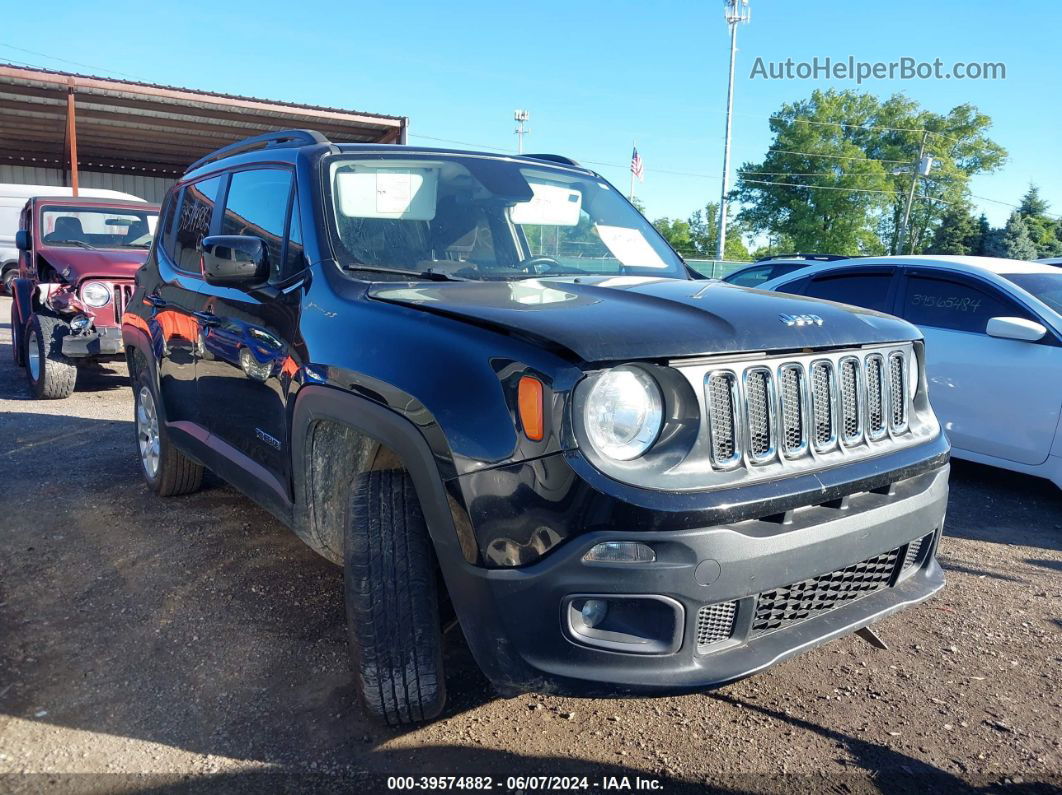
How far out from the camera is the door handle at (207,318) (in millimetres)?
3475

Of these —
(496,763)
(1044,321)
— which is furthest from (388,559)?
(1044,321)

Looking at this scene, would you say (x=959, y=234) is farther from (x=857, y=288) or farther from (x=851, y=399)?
(x=851, y=399)

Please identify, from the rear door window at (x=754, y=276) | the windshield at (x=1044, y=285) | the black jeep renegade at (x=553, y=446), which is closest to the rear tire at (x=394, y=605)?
the black jeep renegade at (x=553, y=446)

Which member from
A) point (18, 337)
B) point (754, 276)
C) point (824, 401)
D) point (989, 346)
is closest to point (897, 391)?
point (824, 401)

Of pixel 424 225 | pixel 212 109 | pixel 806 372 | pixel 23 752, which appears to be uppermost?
pixel 212 109

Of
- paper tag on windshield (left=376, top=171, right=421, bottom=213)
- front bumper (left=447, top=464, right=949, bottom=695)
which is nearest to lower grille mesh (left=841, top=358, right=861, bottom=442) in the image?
front bumper (left=447, top=464, right=949, bottom=695)

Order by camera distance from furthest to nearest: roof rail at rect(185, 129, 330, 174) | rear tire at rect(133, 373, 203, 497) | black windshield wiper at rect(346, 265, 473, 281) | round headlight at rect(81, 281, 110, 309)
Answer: round headlight at rect(81, 281, 110, 309)
rear tire at rect(133, 373, 203, 497)
roof rail at rect(185, 129, 330, 174)
black windshield wiper at rect(346, 265, 473, 281)

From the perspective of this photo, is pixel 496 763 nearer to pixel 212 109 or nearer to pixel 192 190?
pixel 192 190

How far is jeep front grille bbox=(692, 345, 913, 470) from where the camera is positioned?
2.11 m

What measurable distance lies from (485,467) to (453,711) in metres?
1.05

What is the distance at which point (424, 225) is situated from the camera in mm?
3135

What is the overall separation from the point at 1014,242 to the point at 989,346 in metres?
40.4

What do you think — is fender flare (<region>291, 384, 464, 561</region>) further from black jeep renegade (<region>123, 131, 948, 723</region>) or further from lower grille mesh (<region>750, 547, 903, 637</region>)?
lower grille mesh (<region>750, 547, 903, 637</region>)

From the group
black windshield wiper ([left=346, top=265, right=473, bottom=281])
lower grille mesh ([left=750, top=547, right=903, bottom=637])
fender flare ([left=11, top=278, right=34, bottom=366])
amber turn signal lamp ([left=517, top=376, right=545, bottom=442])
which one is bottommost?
lower grille mesh ([left=750, top=547, right=903, bottom=637])
